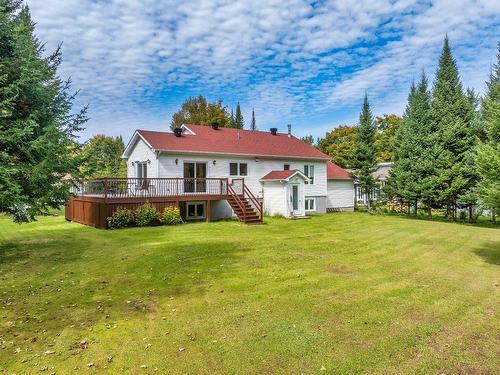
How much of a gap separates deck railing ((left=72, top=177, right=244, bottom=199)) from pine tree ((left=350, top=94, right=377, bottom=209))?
42.7 feet

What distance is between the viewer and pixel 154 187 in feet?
63.4

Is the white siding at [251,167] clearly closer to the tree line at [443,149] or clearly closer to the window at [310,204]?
the window at [310,204]

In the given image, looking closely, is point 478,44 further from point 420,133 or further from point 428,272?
point 428,272

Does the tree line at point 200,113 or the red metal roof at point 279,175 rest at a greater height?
the tree line at point 200,113

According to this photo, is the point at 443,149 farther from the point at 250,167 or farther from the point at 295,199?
the point at 250,167

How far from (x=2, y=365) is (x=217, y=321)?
320 cm

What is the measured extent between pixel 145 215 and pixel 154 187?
2.06 m

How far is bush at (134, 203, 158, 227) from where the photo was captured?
698 inches

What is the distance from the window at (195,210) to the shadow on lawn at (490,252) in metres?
15.4

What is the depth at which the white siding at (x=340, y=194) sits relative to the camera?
29.0 metres

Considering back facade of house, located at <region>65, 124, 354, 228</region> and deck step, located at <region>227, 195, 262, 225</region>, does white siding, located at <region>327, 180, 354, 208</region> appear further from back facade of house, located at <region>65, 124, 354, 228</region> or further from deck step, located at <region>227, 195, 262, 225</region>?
deck step, located at <region>227, 195, 262, 225</region>

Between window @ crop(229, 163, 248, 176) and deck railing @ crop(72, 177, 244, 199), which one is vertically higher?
window @ crop(229, 163, 248, 176)

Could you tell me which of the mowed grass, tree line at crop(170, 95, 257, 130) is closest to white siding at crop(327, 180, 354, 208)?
the mowed grass

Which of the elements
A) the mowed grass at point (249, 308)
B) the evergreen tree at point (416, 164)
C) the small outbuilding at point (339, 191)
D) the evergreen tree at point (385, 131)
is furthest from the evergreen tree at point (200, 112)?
the mowed grass at point (249, 308)
